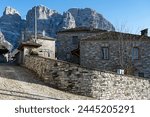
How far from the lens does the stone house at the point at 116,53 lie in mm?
32438

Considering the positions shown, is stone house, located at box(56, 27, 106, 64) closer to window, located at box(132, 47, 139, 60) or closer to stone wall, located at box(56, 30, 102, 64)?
stone wall, located at box(56, 30, 102, 64)

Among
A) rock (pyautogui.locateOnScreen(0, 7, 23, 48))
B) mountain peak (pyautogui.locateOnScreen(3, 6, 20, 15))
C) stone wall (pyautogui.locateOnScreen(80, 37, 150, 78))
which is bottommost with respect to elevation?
stone wall (pyautogui.locateOnScreen(80, 37, 150, 78))

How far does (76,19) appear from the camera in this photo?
4299 inches

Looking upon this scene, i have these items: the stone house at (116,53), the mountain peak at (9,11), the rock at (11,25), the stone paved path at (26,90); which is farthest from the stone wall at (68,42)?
the mountain peak at (9,11)

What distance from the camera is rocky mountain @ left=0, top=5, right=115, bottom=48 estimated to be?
10019 cm

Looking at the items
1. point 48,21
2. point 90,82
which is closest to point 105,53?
point 90,82

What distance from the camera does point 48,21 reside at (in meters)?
107

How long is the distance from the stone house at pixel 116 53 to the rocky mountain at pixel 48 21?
62006 mm

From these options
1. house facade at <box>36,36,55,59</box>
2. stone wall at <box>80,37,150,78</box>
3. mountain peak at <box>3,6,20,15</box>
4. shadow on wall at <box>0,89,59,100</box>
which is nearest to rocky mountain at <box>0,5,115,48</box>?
mountain peak at <box>3,6,20,15</box>

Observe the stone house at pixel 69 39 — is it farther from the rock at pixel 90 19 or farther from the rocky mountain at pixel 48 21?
the rock at pixel 90 19

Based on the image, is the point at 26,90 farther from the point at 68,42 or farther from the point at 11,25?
the point at 11,25

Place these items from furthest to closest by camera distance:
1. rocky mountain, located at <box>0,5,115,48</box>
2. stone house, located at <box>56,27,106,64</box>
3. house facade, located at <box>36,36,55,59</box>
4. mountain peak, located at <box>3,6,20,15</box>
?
mountain peak, located at <box>3,6,20,15</box> < rocky mountain, located at <box>0,5,115,48</box> < house facade, located at <box>36,36,55,59</box> < stone house, located at <box>56,27,106,64</box>

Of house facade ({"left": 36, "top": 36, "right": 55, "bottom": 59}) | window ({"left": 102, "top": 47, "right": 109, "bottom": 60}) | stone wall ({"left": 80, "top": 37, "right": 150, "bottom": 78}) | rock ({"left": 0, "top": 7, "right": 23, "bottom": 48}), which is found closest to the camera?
stone wall ({"left": 80, "top": 37, "right": 150, "bottom": 78})

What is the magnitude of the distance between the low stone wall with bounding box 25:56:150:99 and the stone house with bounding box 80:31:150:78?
40.4 ft
